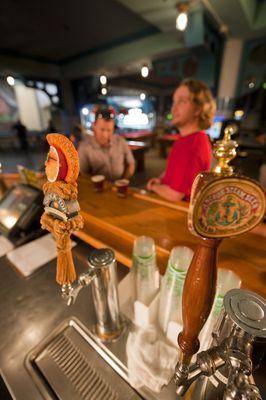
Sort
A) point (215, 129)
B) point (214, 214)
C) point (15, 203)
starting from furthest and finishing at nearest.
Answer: point (215, 129) → point (15, 203) → point (214, 214)

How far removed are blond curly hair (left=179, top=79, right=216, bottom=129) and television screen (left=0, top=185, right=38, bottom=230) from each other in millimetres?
1192

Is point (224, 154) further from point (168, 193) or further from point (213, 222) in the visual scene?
point (168, 193)

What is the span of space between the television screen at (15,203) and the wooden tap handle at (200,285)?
1.08 m

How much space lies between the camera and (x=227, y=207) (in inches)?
14.6

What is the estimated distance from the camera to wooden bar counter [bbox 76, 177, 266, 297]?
831 millimetres

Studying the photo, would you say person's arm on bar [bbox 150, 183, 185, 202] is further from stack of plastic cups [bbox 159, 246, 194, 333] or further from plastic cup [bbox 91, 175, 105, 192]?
stack of plastic cups [bbox 159, 246, 194, 333]

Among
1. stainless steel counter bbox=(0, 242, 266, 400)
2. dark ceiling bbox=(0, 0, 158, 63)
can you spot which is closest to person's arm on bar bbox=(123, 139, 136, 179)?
stainless steel counter bbox=(0, 242, 266, 400)

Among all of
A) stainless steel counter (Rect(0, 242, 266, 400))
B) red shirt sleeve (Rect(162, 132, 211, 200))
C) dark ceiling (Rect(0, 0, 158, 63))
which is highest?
dark ceiling (Rect(0, 0, 158, 63))

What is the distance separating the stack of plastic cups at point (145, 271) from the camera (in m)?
0.71

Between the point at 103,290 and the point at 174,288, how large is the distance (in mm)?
220

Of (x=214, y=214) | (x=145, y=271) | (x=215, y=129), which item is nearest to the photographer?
(x=214, y=214)

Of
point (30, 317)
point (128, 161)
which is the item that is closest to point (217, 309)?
point (30, 317)

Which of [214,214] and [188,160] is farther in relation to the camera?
[188,160]

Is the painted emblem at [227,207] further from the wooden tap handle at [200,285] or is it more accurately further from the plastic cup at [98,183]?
the plastic cup at [98,183]
